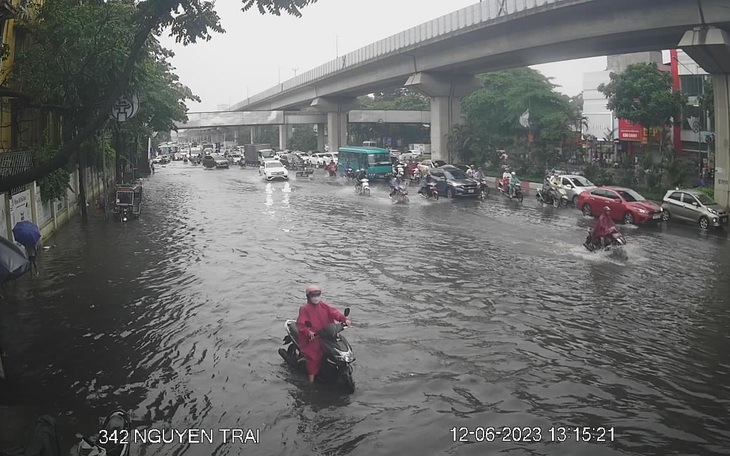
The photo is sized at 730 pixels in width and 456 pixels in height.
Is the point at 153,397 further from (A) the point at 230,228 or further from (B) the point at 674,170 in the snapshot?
(B) the point at 674,170

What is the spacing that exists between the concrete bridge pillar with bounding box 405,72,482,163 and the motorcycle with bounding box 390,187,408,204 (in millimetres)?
16635

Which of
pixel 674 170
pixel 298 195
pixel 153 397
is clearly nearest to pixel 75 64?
pixel 153 397

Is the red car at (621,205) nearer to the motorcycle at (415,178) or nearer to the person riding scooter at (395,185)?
the person riding scooter at (395,185)

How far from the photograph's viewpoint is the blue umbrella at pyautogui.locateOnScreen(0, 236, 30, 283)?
8539 mm

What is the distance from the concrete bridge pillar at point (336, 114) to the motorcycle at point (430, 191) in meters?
38.1

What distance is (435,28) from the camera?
38.3 metres

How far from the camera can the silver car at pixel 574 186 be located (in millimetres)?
28734

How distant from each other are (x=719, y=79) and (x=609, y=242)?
1351 cm

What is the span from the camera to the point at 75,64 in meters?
16.8

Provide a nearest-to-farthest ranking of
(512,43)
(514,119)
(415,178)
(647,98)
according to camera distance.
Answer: (512,43) → (647,98) → (415,178) → (514,119)

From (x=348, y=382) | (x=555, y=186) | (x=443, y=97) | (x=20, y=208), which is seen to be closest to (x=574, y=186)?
(x=555, y=186)

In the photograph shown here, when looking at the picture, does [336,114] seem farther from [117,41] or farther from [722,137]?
[117,41]

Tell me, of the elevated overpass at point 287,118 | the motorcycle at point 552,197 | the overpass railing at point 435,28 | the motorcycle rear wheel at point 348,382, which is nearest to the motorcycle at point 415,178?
the overpass railing at point 435,28

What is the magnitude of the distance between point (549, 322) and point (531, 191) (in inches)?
1081
